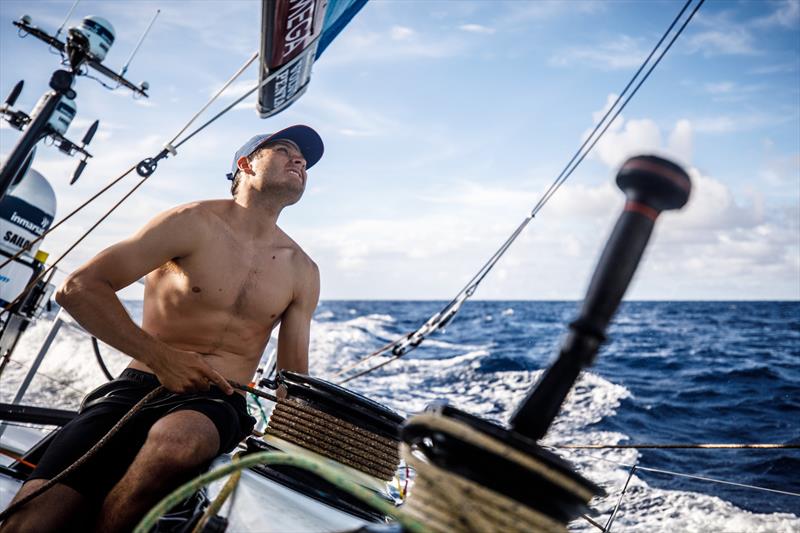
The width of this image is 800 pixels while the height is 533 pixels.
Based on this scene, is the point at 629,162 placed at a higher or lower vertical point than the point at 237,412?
higher

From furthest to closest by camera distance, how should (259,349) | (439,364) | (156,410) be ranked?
(439,364)
(259,349)
(156,410)

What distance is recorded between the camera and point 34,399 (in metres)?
7.55

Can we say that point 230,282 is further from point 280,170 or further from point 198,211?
point 280,170

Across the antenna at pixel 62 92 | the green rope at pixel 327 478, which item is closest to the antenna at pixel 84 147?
the antenna at pixel 62 92

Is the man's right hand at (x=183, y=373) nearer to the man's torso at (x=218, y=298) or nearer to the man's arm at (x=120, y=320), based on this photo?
the man's arm at (x=120, y=320)

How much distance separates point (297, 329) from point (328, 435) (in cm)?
→ 85

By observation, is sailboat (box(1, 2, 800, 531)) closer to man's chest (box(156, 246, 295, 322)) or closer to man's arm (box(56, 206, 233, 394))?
man's arm (box(56, 206, 233, 394))

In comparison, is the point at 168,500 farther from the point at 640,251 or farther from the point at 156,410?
the point at 156,410

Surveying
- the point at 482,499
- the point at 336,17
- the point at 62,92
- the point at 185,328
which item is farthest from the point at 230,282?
the point at 62,92

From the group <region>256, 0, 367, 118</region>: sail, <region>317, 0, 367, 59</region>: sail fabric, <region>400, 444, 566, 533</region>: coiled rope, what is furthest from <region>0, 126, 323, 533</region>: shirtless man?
<region>400, 444, 566, 533</region>: coiled rope

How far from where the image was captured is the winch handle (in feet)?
2.53

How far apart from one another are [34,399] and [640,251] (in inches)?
349

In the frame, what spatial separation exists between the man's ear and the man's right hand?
1009 millimetres

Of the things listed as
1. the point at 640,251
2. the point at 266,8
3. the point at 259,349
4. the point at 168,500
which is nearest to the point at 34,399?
the point at 259,349
